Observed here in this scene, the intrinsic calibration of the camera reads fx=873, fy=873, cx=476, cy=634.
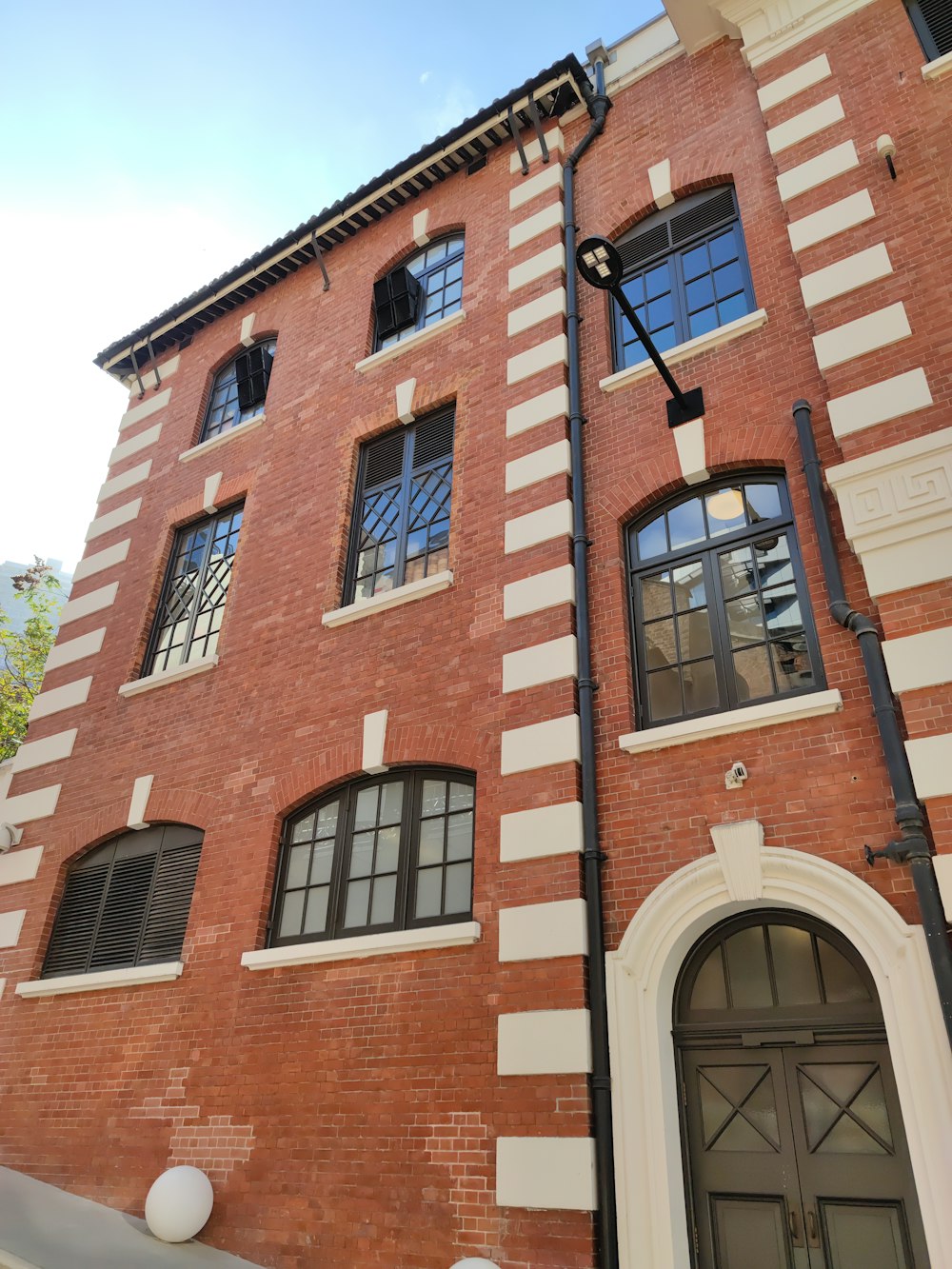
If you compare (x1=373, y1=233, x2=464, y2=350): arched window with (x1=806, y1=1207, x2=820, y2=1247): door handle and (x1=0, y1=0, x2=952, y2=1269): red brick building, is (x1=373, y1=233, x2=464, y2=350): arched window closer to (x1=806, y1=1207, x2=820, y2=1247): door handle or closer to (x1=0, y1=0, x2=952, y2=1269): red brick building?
(x1=0, y1=0, x2=952, y2=1269): red brick building

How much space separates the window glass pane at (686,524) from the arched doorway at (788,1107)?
3215mm

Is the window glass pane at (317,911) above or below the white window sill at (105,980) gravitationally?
above

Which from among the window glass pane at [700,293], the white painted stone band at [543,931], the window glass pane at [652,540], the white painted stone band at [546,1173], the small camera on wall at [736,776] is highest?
the window glass pane at [700,293]

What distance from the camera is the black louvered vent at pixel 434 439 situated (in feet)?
32.9

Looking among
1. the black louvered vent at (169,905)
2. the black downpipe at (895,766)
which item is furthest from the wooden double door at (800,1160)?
the black louvered vent at (169,905)

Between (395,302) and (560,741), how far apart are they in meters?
7.32

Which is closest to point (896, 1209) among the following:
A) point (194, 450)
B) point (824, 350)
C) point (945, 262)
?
point (824, 350)

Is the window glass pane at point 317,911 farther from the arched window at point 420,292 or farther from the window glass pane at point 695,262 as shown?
the window glass pane at point 695,262

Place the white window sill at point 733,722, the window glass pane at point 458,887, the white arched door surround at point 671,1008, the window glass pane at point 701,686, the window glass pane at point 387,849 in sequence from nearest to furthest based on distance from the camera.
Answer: the white arched door surround at point 671,1008 → the white window sill at point 733,722 → the window glass pane at point 701,686 → the window glass pane at point 458,887 → the window glass pane at point 387,849

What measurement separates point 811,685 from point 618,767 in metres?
1.57

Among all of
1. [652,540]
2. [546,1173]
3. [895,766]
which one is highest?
[652,540]

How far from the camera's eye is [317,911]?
809cm

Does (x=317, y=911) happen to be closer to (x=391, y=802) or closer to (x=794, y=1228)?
(x=391, y=802)

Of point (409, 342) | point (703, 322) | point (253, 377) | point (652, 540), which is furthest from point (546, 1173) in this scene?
point (253, 377)
